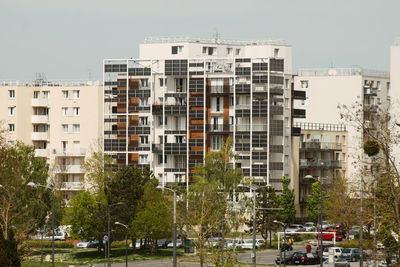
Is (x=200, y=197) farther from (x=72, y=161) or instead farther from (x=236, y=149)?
(x=72, y=161)

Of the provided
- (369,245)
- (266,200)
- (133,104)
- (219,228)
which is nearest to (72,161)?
(133,104)

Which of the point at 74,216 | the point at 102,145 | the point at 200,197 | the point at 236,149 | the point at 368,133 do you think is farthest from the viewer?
the point at 102,145

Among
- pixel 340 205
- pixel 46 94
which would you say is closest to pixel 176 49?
pixel 46 94

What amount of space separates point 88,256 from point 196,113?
2763 cm

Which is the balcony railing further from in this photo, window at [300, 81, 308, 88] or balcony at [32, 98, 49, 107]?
balcony at [32, 98, 49, 107]

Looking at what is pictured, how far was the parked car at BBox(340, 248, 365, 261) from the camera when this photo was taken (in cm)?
9531

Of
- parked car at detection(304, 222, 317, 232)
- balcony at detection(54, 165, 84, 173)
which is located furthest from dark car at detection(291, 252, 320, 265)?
balcony at detection(54, 165, 84, 173)

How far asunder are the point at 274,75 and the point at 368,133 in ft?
273

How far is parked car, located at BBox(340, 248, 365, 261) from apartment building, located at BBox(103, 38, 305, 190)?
2830 centimetres

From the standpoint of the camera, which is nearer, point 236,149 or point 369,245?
point 369,245

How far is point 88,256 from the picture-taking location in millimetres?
105125

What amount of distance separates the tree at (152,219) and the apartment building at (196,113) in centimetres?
1890

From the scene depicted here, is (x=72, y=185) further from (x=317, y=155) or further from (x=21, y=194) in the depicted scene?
(x=21, y=194)

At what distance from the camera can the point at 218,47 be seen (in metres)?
140
